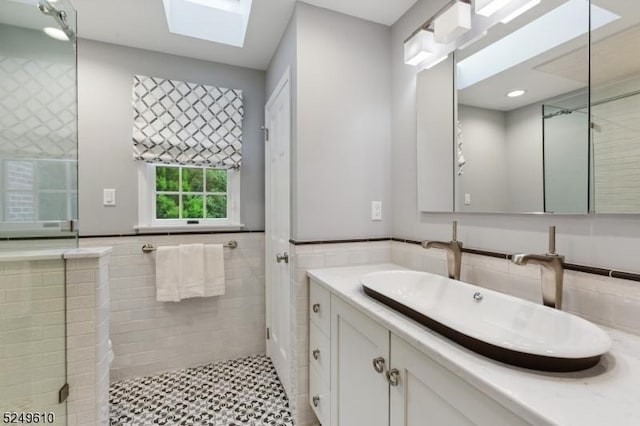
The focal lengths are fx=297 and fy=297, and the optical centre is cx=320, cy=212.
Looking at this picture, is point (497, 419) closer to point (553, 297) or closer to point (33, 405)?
point (553, 297)

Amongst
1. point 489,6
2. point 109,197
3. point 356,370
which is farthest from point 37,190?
point 489,6

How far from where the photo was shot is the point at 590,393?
57cm

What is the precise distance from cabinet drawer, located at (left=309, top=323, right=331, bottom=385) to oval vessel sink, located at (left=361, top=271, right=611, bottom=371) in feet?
1.42

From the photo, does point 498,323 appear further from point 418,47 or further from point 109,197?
point 109,197

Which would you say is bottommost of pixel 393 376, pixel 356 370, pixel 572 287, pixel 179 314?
pixel 179 314

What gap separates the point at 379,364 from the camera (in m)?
1.00

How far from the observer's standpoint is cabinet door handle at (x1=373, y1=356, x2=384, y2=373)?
99 cm

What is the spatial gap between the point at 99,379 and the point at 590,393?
5.84 ft

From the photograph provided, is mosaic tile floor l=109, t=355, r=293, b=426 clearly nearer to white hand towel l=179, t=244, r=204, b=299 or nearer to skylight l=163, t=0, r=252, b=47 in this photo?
white hand towel l=179, t=244, r=204, b=299

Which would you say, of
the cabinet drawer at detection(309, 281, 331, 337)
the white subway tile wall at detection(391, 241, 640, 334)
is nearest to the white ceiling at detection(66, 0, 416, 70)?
the white subway tile wall at detection(391, 241, 640, 334)

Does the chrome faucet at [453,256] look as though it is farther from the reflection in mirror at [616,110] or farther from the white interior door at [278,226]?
the white interior door at [278,226]

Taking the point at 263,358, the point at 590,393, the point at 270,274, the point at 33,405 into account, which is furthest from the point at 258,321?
the point at 590,393

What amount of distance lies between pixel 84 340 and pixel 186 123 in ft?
5.04

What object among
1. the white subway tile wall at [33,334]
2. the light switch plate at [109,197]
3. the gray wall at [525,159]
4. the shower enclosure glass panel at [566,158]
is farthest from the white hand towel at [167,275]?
the shower enclosure glass panel at [566,158]
